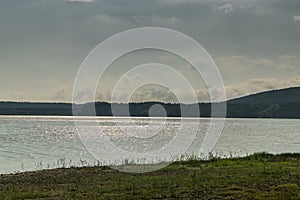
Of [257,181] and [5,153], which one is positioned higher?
[5,153]

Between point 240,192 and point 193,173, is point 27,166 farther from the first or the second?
point 240,192

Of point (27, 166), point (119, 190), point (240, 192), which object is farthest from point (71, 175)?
point (27, 166)

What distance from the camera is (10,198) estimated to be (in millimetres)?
18203

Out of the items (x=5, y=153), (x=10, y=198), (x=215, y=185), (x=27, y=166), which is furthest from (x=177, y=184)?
(x=5, y=153)

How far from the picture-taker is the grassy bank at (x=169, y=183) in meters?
18.0

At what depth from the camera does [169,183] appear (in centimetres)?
2072

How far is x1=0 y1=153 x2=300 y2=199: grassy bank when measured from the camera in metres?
18.0

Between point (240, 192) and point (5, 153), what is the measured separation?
133ft

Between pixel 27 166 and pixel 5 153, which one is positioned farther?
pixel 5 153

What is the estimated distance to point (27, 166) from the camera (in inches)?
A: 1639

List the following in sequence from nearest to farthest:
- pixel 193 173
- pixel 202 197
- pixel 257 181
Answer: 1. pixel 202 197
2. pixel 257 181
3. pixel 193 173

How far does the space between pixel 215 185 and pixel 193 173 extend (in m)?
4.88

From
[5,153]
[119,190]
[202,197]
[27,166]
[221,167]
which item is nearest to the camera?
[202,197]

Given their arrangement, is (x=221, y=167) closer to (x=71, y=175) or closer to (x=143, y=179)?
(x=143, y=179)
